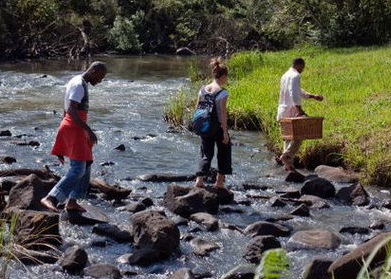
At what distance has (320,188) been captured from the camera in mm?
10180

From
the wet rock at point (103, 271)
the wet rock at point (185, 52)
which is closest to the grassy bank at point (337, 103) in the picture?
the wet rock at point (103, 271)

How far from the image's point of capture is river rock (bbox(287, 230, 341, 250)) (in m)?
7.92

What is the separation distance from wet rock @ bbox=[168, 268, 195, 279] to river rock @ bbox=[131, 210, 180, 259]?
2.08 feet

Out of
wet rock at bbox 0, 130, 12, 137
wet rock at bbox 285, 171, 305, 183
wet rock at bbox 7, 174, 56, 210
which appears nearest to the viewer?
wet rock at bbox 7, 174, 56, 210

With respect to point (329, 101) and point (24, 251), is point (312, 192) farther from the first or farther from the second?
point (329, 101)

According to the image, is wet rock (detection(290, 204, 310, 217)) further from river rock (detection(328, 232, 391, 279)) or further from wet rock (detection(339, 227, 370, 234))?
river rock (detection(328, 232, 391, 279))

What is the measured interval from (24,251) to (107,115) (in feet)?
32.9

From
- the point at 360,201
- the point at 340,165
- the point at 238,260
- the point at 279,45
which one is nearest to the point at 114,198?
the point at 238,260

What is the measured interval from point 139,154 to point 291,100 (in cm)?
322

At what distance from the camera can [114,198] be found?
9.68 meters

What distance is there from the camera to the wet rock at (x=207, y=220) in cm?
845

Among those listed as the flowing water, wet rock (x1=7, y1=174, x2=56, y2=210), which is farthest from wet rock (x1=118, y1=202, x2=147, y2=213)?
wet rock (x1=7, y1=174, x2=56, y2=210)

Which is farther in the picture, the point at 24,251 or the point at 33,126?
the point at 33,126

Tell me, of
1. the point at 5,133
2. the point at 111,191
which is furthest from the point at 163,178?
the point at 5,133
